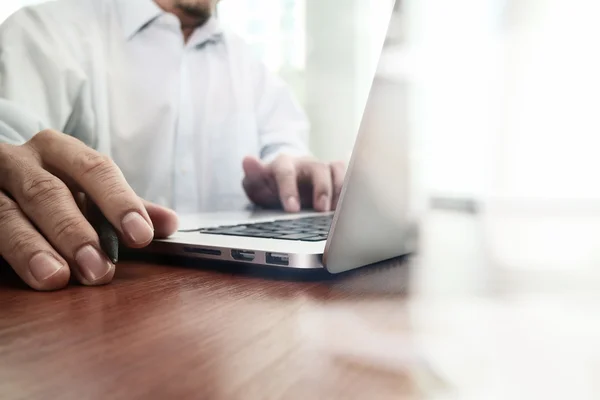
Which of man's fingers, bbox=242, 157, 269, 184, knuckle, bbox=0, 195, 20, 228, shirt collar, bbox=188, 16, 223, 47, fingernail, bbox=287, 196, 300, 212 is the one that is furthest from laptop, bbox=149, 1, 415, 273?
shirt collar, bbox=188, 16, 223, 47

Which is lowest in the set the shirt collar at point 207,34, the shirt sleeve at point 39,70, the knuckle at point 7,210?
the knuckle at point 7,210

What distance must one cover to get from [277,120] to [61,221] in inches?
43.7

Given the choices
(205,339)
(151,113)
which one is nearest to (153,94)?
(151,113)

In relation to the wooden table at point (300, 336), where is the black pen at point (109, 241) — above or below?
above

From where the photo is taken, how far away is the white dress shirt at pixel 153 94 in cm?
96

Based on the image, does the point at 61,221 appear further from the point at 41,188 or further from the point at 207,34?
the point at 207,34

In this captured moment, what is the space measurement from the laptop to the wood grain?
2 centimetres

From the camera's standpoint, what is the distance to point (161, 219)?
389 mm

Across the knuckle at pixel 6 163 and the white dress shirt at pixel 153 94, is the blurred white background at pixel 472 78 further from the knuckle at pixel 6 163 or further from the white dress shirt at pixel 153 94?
the knuckle at pixel 6 163

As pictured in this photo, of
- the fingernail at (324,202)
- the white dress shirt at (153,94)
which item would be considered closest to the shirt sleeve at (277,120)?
the white dress shirt at (153,94)

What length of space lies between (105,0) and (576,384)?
4.30ft

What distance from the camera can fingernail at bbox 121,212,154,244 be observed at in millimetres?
328

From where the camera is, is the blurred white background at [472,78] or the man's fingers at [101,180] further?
the blurred white background at [472,78]

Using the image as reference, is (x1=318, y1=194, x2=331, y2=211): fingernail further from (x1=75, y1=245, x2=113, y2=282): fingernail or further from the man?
(x1=75, y1=245, x2=113, y2=282): fingernail
